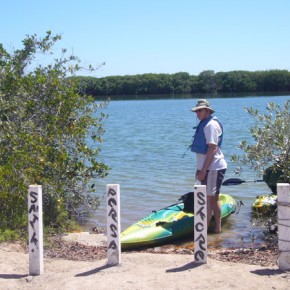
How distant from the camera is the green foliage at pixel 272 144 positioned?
7828 mm

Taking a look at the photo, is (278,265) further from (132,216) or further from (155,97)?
(155,97)

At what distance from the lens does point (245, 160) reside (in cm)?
832

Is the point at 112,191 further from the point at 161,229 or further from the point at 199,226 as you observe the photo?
the point at 161,229

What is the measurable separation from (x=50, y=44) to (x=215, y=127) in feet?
11.0

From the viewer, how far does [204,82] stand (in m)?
76.6

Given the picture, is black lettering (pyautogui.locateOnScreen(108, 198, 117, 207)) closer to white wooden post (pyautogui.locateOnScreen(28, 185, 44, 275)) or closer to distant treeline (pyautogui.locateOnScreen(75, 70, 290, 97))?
white wooden post (pyautogui.locateOnScreen(28, 185, 44, 275))

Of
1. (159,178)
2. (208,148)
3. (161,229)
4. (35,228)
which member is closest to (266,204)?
(161,229)

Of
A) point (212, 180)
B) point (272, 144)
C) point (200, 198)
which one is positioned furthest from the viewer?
point (212, 180)

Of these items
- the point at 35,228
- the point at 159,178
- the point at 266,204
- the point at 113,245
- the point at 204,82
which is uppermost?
the point at 204,82

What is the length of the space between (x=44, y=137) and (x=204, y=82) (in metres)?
69.0

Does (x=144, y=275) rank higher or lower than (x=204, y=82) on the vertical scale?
lower

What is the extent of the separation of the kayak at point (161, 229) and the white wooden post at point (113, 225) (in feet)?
7.49

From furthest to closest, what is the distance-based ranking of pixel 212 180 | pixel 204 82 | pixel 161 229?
pixel 204 82
pixel 161 229
pixel 212 180

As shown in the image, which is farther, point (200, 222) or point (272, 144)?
point (272, 144)
